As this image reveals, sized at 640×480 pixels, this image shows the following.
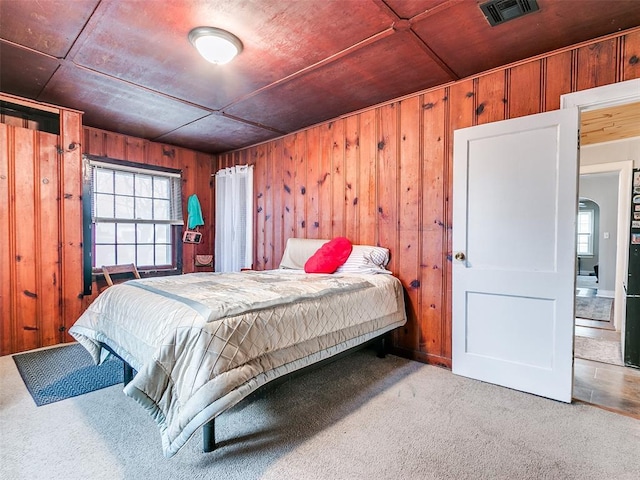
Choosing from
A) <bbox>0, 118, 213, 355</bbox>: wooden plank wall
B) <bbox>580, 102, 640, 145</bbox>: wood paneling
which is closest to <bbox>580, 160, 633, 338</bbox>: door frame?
<bbox>580, 102, 640, 145</bbox>: wood paneling

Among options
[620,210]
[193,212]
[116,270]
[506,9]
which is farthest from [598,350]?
[116,270]

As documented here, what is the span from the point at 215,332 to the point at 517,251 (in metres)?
2.13

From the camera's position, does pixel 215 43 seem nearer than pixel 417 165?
Yes

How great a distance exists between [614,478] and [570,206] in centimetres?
151

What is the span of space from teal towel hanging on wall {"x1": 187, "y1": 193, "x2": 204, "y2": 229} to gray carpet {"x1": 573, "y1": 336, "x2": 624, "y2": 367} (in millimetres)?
4775

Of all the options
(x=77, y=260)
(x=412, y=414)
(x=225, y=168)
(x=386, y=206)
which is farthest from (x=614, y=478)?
(x=225, y=168)

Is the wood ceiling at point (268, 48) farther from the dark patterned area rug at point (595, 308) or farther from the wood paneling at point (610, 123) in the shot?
the dark patterned area rug at point (595, 308)

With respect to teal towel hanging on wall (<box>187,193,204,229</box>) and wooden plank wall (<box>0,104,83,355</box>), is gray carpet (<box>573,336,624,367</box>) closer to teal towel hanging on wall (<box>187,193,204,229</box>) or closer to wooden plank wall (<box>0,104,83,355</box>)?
teal towel hanging on wall (<box>187,193,204,229</box>)

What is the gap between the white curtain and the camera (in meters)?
4.54

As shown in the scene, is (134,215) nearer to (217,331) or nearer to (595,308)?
(217,331)

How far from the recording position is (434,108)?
112 inches

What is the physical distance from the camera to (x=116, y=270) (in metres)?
3.96

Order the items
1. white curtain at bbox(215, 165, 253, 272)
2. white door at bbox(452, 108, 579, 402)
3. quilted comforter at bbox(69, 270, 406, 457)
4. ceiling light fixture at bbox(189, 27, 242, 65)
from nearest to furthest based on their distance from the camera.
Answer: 1. quilted comforter at bbox(69, 270, 406, 457)
2. ceiling light fixture at bbox(189, 27, 242, 65)
3. white door at bbox(452, 108, 579, 402)
4. white curtain at bbox(215, 165, 253, 272)

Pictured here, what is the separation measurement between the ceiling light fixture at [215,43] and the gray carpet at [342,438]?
227 centimetres
